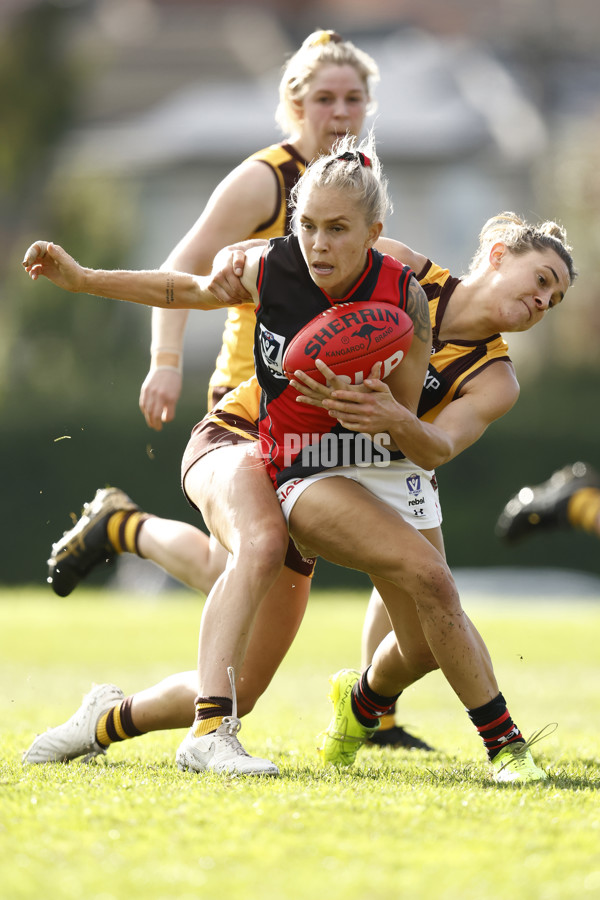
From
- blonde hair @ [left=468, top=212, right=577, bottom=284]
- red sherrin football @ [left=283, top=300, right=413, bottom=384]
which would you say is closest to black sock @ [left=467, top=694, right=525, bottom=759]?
red sherrin football @ [left=283, top=300, right=413, bottom=384]

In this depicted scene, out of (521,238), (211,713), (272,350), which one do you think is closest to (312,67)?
(521,238)

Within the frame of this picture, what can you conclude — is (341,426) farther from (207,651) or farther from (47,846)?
(47,846)

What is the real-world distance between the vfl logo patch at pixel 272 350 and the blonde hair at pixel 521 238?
0.94 metres

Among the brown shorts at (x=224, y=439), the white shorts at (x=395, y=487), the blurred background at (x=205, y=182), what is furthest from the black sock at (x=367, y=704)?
the blurred background at (x=205, y=182)

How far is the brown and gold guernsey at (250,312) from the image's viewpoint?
5.37 metres

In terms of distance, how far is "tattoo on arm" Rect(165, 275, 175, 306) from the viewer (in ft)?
15.6

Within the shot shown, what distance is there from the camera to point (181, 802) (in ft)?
12.3

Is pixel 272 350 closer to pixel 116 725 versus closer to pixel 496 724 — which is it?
pixel 496 724

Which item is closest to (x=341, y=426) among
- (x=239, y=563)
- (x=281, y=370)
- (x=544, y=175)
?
(x=281, y=370)

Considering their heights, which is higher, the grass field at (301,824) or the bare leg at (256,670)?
the bare leg at (256,670)

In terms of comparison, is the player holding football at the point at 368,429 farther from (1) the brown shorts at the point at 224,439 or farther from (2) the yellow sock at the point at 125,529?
(2) the yellow sock at the point at 125,529

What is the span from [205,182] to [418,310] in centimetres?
3351

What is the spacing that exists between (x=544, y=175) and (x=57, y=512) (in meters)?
20.4

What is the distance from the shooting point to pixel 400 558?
Result: 4.38 metres
